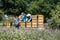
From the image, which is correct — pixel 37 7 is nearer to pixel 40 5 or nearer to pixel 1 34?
Answer: pixel 40 5

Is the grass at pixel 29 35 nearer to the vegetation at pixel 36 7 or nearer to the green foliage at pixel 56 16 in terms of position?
the green foliage at pixel 56 16

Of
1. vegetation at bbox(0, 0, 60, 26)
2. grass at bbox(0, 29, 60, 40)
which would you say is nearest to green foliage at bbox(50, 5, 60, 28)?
vegetation at bbox(0, 0, 60, 26)

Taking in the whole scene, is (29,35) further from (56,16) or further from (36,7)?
(36,7)

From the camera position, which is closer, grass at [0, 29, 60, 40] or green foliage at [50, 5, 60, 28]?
grass at [0, 29, 60, 40]

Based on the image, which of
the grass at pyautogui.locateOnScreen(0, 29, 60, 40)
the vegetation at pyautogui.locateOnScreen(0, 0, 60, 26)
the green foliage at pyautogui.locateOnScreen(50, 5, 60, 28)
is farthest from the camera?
the vegetation at pyautogui.locateOnScreen(0, 0, 60, 26)

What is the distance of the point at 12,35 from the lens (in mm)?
8477

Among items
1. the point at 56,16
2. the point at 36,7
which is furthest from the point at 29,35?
the point at 36,7

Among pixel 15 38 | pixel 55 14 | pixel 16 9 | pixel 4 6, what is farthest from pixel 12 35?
pixel 4 6

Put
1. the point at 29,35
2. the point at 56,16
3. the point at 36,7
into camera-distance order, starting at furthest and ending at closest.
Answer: the point at 36,7 → the point at 56,16 → the point at 29,35

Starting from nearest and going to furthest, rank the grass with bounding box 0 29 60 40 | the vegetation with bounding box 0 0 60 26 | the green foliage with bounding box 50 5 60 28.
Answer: the grass with bounding box 0 29 60 40 → the green foliage with bounding box 50 5 60 28 → the vegetation with bounding box 0 0 60 26

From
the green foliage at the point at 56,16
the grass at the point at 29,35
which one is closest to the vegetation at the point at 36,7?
the green foliage at the point at 56,16

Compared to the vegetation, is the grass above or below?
below

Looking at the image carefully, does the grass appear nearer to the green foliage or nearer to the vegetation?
the green foliage

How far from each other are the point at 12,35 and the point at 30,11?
10.3 metres
